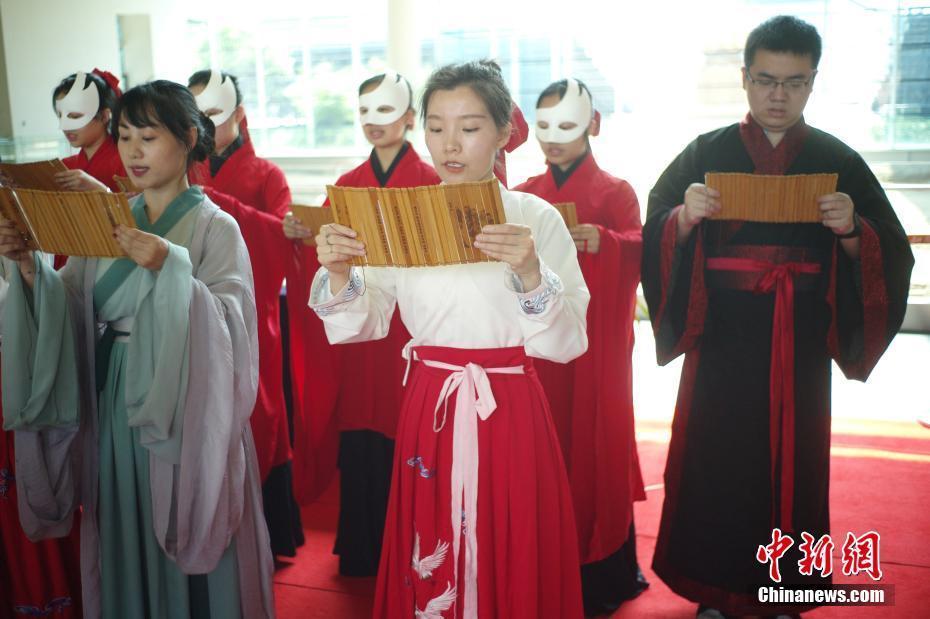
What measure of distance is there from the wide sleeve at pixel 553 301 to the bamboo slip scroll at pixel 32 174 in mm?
1581

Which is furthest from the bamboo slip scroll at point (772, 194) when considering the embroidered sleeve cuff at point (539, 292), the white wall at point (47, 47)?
the white wall at point (47, 47)

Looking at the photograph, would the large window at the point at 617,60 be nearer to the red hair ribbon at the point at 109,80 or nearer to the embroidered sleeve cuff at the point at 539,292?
the red hair ribbon at the point at 109,80

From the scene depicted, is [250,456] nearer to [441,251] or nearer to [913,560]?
[441,251]

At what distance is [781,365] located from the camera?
2.57 m

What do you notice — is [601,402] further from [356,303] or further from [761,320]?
[356,303]

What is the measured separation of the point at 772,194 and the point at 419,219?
1.06 m

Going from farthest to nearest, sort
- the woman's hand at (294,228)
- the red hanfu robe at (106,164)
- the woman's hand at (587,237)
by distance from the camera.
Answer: the red hanfu robe at (106,164), the woman's hand at (294,228), the woman's hand at (587,237)

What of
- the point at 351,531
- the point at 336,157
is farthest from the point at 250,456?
the point at 336,157

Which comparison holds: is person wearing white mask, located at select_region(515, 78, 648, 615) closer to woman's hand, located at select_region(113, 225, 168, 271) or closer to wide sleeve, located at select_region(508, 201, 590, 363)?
wide sleeve, located at select_region(508, 201, 590, 363)

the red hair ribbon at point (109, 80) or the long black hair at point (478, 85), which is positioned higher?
the red hair ribbon at point (109, 80)

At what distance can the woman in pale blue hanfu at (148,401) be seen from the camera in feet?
6.95

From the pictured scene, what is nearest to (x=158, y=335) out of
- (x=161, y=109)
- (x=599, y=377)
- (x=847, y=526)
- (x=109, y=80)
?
(x=161, y=109)

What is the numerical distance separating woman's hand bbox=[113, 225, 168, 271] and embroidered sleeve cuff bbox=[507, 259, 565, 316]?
806mm

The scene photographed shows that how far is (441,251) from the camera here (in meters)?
1.74
